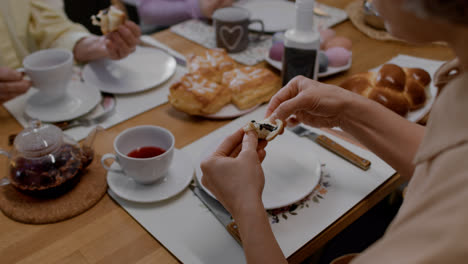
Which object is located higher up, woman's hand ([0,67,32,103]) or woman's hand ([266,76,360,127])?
woman's hand ([266,76,360,127])

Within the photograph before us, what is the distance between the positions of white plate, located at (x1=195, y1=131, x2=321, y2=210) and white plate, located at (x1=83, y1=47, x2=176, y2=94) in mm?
411

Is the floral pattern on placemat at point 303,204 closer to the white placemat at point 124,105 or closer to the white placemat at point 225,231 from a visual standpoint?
the white placemat at point 225,231

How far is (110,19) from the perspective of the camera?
127 cm

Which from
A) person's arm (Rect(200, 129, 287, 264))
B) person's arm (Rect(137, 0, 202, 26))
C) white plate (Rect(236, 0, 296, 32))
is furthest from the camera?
person's arm (Rect(137, 0, 202, 26))

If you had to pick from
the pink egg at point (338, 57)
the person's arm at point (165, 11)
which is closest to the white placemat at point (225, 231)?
the pink egg at point (338, 57)

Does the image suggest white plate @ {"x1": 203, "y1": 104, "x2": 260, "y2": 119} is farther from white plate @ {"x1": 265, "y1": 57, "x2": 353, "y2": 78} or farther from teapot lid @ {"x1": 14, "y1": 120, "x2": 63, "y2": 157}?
teapot lid @ {"x1": 14, "y1": 120, "x2": 63, "y2": 157}

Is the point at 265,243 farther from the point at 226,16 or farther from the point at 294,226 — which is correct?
the point at 226,16

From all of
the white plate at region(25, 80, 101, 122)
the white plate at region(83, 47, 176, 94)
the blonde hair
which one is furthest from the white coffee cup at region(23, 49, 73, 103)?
the blonde hair

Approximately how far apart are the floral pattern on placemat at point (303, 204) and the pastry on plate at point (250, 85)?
0.35 m

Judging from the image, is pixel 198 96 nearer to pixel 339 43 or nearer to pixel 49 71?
pixel 49 71

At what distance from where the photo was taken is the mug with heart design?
4.63 ft

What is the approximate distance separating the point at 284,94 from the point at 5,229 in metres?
0.67

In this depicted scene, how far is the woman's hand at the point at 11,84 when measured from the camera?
3.62 feet

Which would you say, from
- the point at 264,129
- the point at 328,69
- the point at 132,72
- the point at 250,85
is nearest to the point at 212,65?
the point at 250,85
